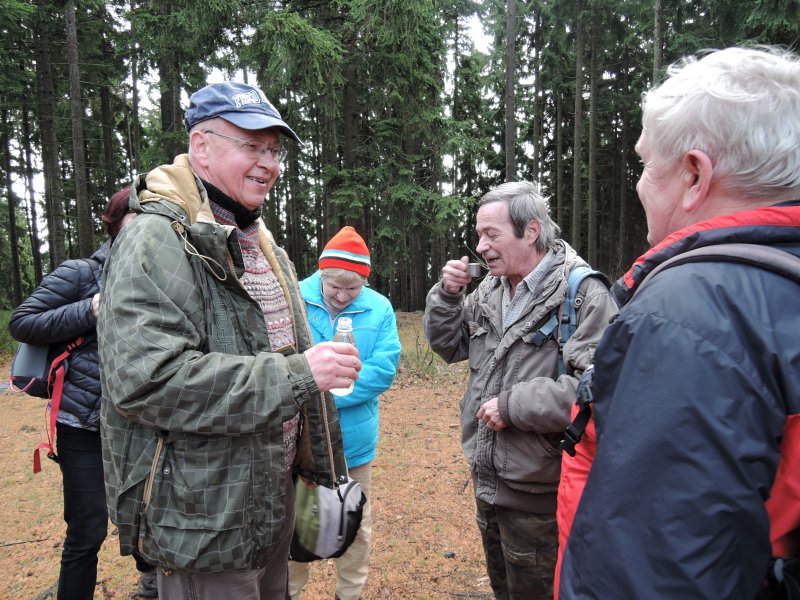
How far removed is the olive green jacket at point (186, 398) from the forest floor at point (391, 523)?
2188mm

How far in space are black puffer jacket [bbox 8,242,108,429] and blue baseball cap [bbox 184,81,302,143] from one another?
1439 millimetres

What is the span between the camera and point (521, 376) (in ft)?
8.03

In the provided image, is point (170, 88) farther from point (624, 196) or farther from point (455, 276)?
point (624, 196)

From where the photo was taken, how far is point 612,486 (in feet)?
3.10

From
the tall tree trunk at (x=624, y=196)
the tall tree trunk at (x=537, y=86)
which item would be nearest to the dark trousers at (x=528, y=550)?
the tall tree trunk at (x=624, y=196)

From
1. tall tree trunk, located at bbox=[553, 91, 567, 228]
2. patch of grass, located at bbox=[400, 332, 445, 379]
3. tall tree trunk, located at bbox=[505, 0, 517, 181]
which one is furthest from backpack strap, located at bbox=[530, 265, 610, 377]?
tall tree trunk, located at bbox=[553, 91, 567, 228]

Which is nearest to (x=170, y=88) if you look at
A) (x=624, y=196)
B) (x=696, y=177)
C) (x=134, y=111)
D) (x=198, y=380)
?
(x=134, y=111)

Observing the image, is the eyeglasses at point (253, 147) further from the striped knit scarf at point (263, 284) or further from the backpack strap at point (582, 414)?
the backpack strap at point (582, 414)

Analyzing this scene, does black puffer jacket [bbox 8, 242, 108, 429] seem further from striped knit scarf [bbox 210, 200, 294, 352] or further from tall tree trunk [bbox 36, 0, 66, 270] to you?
tall tree trunk [bbox 36, 0, 66, 270]

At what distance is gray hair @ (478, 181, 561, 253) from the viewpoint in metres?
2.66

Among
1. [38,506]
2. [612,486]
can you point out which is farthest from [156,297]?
[38,506]

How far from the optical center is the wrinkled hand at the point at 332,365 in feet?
5.58

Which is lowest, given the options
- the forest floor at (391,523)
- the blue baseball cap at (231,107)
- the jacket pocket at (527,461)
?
the forest floor at (391,523)

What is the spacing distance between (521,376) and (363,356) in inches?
51.1
